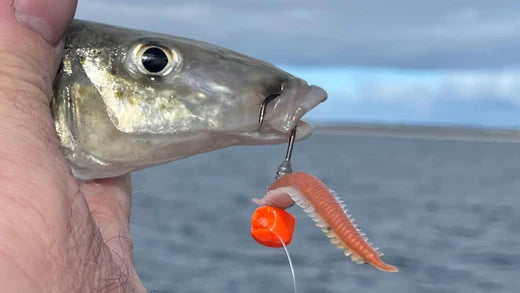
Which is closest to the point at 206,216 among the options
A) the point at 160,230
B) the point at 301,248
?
the point at 160,230

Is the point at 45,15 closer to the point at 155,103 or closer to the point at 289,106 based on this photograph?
the point at 155,103

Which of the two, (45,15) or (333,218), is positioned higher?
(45,15)

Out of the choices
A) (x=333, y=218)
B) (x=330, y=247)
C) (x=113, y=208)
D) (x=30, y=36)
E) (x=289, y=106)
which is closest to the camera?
(x=333, y=218)

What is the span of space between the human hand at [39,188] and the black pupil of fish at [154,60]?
1.50ft

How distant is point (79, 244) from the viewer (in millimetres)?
2570

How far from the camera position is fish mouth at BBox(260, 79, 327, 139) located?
Answer: 10.9ft

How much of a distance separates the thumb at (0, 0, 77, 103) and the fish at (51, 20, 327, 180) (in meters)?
0.42

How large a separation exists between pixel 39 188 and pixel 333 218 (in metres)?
1.02

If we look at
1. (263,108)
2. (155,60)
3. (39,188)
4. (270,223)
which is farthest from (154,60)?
(39,188)

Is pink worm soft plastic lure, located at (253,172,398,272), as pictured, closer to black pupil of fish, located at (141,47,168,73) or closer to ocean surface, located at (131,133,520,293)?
black pupil of fish, located at (141,47,168,73)

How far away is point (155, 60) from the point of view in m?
3.46

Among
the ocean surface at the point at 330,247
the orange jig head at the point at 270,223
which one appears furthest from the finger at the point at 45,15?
the ocean surface at the point at 330,247

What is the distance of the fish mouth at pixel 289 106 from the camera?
3.31 meters

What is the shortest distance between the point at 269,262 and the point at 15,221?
50.1 feet
